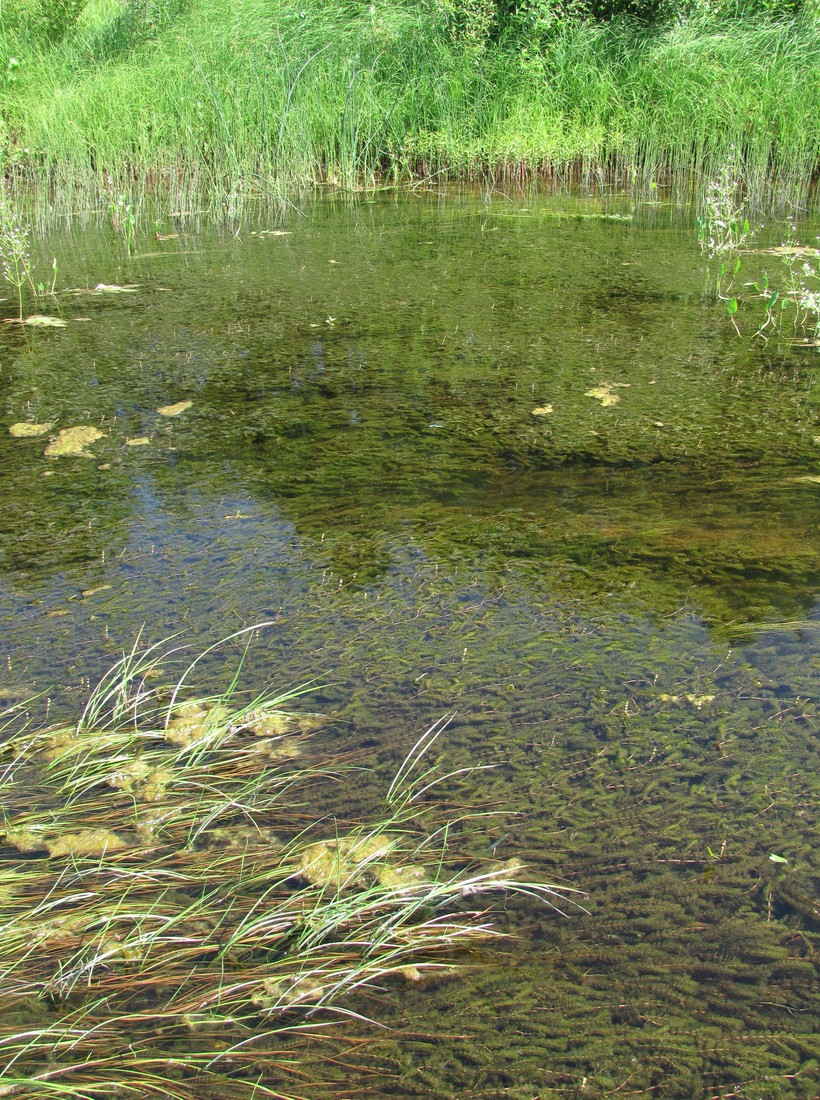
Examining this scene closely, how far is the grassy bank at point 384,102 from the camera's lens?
7516 mm

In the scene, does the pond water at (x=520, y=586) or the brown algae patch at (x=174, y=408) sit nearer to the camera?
the pond water at (x=520, y=586)

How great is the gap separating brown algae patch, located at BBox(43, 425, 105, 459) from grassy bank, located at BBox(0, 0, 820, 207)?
4111 millimetres

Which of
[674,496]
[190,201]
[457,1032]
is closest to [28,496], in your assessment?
[674,496]

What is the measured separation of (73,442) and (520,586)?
187 centimetres

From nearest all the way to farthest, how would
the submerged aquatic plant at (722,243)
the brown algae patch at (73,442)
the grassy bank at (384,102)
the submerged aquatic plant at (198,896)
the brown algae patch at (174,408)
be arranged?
the submerged aquatic plant at (198,896), the brown algae patch at (73,442), the brown algae patch at (174,408), the submerged aquatic plant at (722,243), the grassy bank at (384,102)

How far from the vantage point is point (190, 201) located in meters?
7.53

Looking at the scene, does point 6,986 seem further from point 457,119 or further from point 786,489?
point 457,119

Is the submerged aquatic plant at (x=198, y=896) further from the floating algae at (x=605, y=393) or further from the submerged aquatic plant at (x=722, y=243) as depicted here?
the submerged aquatic plant at (x=722, y=243)

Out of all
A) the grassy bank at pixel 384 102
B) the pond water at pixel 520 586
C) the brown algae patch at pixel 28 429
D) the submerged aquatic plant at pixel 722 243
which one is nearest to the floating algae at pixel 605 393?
the pond water at pixel 520 586

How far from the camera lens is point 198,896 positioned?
157 cm

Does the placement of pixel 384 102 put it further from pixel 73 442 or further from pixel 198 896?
pixel 198 896

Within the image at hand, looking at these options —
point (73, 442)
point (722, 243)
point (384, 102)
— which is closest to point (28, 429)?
point (73, 442)

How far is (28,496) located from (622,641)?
6.43 ft

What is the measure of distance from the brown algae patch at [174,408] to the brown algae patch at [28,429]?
0.41 metres
